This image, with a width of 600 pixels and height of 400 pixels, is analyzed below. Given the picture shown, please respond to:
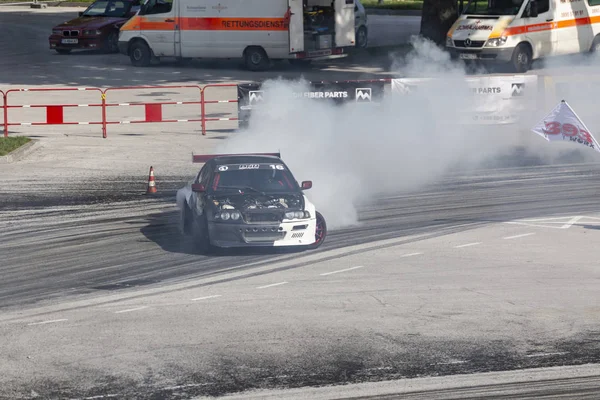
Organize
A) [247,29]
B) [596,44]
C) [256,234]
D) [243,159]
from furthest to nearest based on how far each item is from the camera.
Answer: [596,44] → [247,29] → [243,159] → [256,234]

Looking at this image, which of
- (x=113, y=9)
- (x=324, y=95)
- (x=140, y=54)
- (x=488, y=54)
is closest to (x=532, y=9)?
(x=488, y=54)

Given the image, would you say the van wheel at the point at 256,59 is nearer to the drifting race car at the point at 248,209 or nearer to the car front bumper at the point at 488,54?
the car front bumper at the point at 488,54

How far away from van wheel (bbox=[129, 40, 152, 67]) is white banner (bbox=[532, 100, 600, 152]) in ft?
70.7

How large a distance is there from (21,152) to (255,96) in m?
5.43

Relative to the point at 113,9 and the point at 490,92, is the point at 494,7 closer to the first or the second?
the point at 490,92

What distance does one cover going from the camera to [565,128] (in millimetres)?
16719

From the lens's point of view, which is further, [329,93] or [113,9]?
[113,9]

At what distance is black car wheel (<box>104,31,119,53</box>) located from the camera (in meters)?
40.0

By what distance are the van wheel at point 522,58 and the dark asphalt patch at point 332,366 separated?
2336 cm

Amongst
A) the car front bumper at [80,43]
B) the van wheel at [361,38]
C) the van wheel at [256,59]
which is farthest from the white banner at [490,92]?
the car front bumper at [80,43]

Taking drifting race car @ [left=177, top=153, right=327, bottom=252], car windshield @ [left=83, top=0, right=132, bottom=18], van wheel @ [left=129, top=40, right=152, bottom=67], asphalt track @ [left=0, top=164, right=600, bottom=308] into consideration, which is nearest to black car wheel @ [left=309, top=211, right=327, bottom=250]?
drifting race car @ [left=177, top=153, right=327, bottom=252]

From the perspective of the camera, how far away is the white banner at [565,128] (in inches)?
650

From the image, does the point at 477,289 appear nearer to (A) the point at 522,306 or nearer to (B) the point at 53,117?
(A) the point at 522,306

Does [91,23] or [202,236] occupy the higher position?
[91,23]
